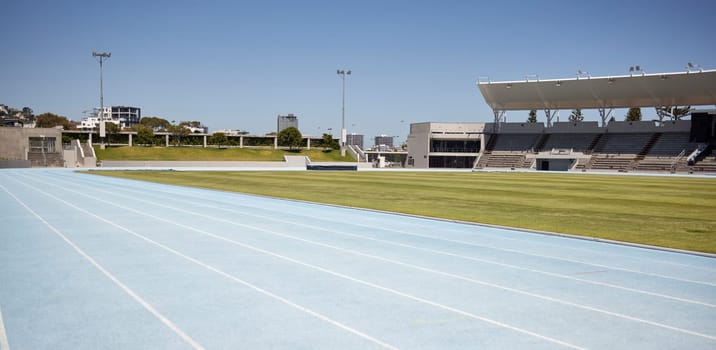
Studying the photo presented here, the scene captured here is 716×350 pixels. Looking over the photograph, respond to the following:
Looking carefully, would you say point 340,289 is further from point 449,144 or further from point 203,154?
point 203,154

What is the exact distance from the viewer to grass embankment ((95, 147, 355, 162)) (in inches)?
3163

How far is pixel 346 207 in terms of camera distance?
62.0 ft

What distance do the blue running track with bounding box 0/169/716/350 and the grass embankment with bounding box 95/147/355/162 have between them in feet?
233

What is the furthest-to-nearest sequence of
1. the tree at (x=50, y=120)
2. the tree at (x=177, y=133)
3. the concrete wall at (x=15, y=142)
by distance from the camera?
the tree at (x=50, y=120) → the tree at (x=177, y=133) → the concrete wall at (x=15, y=142)

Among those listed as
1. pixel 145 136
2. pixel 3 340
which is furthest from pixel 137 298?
pixel 145 136

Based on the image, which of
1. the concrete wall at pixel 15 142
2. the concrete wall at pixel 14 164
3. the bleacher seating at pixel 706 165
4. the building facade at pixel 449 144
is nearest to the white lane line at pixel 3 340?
the concrete wall at pixel 14 164

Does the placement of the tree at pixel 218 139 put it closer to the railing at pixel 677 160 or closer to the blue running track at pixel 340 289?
the railing at pixel 677 160

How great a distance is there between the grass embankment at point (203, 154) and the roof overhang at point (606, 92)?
2726 cm

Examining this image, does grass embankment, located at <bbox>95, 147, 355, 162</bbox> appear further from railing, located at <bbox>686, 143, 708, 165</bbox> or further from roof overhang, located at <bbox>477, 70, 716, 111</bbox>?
railing, located at <bbox>686, 143, 708, 165</bbox>

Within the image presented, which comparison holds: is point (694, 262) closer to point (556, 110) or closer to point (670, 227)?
point (670, 227)

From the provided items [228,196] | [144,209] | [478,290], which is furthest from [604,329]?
[228,196]

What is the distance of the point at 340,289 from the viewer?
305 inches

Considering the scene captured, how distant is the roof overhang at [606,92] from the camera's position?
210 feet

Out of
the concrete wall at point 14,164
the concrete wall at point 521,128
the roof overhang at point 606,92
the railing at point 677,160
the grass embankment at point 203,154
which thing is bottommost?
the concrete wall at point 14,164
